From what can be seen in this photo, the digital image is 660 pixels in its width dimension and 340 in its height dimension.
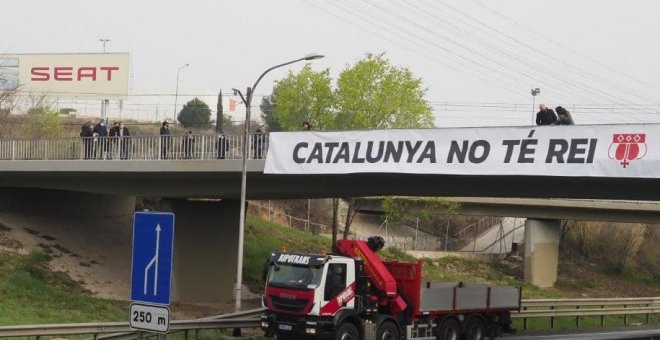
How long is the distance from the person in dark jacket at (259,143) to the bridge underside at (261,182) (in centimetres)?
31

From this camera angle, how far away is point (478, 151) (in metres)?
21.6

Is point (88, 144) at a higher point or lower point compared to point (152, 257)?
higher

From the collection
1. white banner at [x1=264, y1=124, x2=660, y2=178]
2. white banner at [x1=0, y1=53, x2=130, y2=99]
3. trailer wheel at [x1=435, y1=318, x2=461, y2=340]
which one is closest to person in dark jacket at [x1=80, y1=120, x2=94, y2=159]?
white banner at [x1=264, y1=124, x2=660, y2=178]

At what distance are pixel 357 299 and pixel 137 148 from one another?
475 inches

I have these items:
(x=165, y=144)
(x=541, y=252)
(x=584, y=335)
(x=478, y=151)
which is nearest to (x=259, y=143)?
(x=165, y=144)

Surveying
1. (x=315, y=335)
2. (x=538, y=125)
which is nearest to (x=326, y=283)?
(x=315, y=335)

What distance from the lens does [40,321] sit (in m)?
25.5

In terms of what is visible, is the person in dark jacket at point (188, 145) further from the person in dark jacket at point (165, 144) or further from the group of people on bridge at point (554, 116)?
the group of people on bridge at point (554, 116)

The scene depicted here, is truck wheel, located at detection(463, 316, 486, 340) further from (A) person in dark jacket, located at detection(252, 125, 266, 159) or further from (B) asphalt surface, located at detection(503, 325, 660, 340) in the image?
(A) person in dark jacket, located at detection(252, 125, 266, 159)

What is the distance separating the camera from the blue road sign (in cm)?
820

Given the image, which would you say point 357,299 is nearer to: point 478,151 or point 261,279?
point 478,151

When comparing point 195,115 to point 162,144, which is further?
point 195,115

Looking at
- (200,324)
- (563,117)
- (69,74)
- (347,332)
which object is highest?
(69,74)

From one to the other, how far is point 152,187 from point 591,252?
1619 inches
